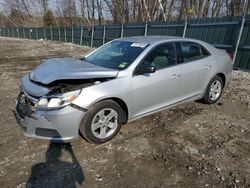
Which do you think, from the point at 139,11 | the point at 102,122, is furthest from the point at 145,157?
the point at 139,11

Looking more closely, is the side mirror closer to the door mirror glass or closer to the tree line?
the door mirror glass

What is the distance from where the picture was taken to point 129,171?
2.77 m

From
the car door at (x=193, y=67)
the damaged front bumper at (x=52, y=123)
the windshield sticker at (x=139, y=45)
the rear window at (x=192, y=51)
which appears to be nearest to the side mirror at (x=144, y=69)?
the windshield sticker at (x=139, y=45)

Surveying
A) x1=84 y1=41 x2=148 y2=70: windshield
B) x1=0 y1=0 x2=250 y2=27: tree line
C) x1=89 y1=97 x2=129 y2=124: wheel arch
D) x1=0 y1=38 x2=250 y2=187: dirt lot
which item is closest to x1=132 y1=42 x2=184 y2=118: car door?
x1=89 y1=97 x2=129 y2=124: wheel arch

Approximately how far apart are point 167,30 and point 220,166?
986cm

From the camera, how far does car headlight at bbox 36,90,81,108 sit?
2816 millimetres

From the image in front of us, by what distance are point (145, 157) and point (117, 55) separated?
1867 millimetres

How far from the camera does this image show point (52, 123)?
2.84m

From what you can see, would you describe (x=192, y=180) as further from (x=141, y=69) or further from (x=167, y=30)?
(x=167, y=30)

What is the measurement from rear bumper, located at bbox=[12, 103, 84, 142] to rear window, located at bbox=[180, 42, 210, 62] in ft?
7.76

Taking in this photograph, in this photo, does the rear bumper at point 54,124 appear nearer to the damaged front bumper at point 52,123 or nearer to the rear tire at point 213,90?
the damaged front bumper at point 52,123

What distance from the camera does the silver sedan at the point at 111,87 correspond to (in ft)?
9.47

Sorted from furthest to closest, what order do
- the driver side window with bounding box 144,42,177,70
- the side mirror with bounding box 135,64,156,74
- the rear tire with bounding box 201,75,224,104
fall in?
the rear tire with bounding box 201,75,224,104 < the driver side window with bounding box 144,42,177,70 < the side mirror with bounding box 135,64,156,74

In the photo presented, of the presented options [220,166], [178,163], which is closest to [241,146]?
[220,166]
